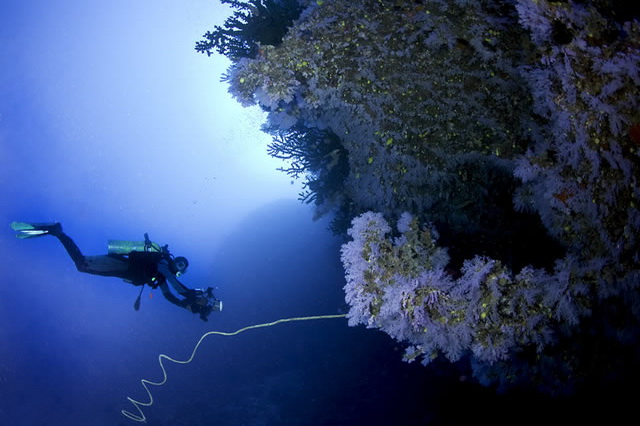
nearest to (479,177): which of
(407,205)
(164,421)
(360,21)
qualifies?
(407,205)

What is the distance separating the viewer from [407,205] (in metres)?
3.68

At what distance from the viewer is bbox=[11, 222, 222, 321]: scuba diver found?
7273 millimetres

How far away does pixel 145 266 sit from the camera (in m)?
7.59

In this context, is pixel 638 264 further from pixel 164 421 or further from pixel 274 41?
pixel 164 421

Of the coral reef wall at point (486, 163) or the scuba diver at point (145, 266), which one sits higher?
the coral reef wall at point (486, 163)

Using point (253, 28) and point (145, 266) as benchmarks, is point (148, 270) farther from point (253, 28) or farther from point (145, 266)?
Result: point (253, 28)

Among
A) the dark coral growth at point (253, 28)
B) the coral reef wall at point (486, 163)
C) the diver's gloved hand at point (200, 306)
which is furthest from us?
the diver's gloved hand at point (200, 306)

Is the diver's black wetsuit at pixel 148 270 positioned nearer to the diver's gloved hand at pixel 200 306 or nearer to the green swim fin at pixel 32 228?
the diver's gloved hand at pixel 200 306

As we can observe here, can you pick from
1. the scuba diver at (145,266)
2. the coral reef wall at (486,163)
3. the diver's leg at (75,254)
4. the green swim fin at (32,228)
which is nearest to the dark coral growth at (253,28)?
the coral reef wall at (486,163)

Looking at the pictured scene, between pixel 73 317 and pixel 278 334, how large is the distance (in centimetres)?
1891

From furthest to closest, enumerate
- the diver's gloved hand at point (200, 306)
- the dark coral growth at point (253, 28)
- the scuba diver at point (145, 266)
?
the scuba diver at point (145, 266), the diver's gloved hand at point (200, 306), the dark coral growth at point (253, 28)

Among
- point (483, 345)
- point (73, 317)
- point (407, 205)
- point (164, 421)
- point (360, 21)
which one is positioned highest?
point (360, 21)

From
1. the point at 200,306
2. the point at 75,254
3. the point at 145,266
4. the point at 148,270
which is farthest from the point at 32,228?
the point at 200,306

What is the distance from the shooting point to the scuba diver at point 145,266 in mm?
7273
